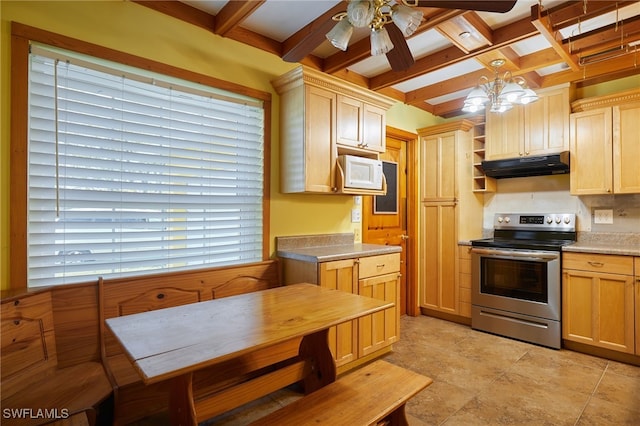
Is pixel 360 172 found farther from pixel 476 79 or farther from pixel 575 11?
pixel 575 11

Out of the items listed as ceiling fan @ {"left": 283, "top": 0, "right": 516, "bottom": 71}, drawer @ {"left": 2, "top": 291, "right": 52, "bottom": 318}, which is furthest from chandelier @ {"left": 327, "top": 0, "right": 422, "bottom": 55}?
drawer @ {"left": 2, "top": 291, "right": 52, "bottom": 318}

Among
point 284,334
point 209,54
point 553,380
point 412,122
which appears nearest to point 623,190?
point 553,380

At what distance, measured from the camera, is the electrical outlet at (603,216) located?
10.9 ft

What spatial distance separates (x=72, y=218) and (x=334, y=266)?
1710mm

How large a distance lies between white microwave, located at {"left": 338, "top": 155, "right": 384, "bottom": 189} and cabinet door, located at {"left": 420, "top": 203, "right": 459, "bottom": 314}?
129 cm

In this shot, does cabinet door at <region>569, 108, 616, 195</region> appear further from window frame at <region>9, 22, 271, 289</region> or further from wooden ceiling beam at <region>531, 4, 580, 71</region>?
window frame at <region>9, 22, 271, 289</region>

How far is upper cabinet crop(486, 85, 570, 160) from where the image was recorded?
3.35m

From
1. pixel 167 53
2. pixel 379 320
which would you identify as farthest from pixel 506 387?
pixel 167 53

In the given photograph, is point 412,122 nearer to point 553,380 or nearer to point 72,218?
point 553,380

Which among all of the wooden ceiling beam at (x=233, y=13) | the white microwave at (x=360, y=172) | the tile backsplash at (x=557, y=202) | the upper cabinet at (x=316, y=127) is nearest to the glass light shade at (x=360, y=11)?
the wooden ceiling beam at (x=233, y=13)

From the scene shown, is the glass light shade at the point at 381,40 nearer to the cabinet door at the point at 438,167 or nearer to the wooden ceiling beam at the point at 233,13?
the wooden ceiling beam at the point at 233,13

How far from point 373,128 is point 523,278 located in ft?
6.87

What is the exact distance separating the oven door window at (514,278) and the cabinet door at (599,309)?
0.19m

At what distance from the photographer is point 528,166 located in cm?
348
